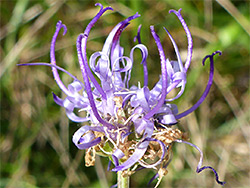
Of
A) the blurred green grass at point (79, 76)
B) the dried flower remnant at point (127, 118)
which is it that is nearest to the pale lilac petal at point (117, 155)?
the dried flower remnant at point (127, 118)

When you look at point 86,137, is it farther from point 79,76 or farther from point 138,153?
point 79,76

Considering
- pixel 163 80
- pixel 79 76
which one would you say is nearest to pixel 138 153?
pixel 163 80

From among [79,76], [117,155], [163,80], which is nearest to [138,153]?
[117,155]

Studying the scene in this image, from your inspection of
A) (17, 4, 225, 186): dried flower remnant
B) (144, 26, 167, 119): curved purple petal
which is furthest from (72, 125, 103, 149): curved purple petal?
(144, 26, 167, 119): curved purple petal

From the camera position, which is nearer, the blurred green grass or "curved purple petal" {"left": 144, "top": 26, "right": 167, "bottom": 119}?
"curved purple petal" {"left": 144, "top": 26, "right": 167, "bottom": 119}

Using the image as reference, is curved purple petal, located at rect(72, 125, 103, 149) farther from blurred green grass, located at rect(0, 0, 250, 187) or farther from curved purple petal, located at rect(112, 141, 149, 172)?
blurred green grass, located at rect(0, 0, 250, 187)

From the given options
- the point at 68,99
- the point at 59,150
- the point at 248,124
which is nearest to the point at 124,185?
the point at 68,99

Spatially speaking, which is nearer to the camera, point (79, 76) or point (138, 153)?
point (138, 153)

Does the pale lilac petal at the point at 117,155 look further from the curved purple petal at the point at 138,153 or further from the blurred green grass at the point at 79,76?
the blurred green grass at the point at 79,76

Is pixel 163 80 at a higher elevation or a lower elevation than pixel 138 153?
higher
